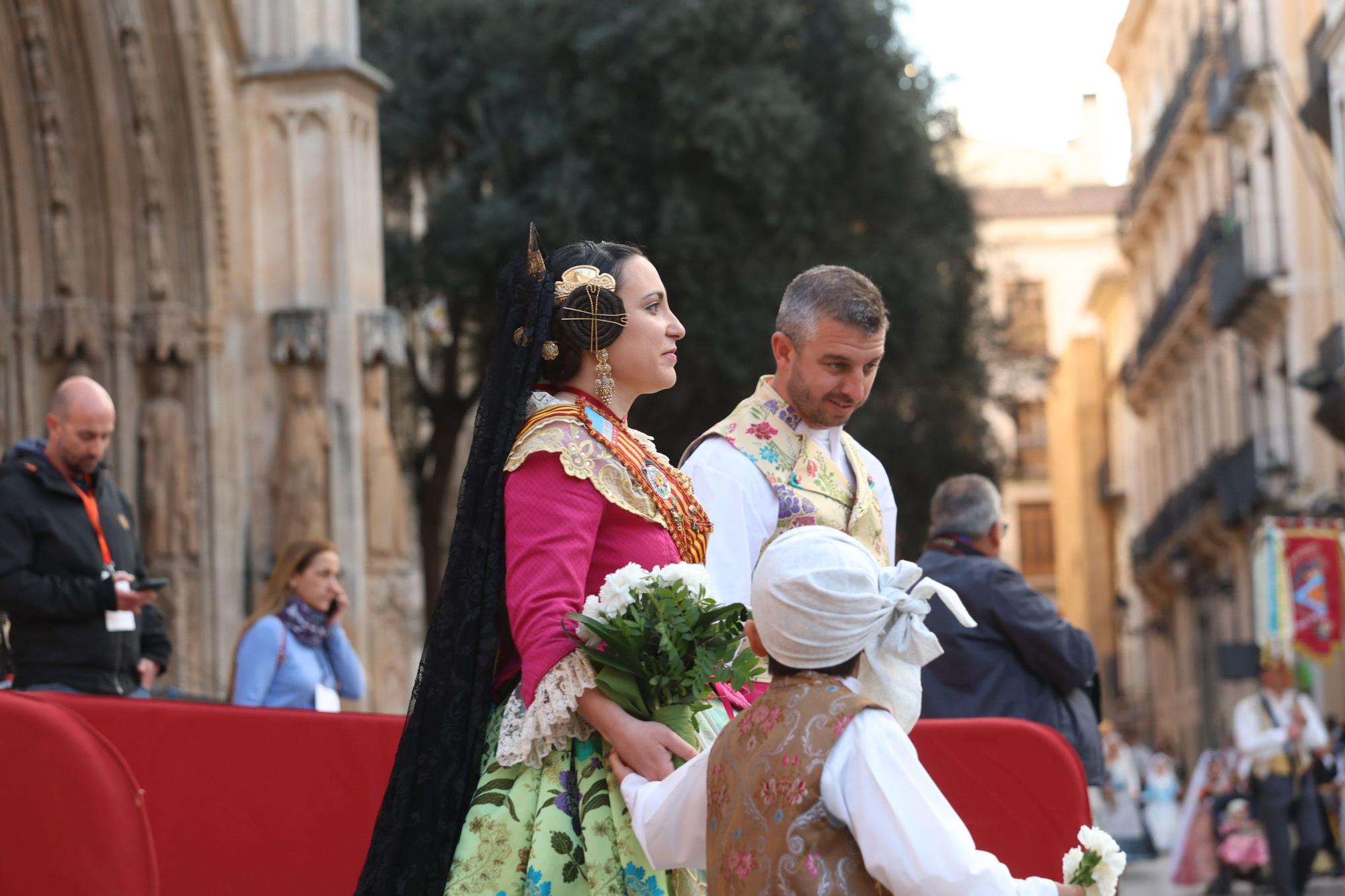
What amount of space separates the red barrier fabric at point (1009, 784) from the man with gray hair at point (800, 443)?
669 mm

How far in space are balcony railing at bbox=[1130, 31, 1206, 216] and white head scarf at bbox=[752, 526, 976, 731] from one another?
1485 inches

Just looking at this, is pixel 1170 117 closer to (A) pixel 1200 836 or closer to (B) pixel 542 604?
(A) pixel 1200 836

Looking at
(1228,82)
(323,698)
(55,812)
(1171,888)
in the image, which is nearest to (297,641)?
(323,698)

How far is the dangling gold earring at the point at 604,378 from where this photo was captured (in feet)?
13.9

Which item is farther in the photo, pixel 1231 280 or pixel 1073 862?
pixel 1231 280

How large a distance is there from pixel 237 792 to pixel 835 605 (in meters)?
2.37

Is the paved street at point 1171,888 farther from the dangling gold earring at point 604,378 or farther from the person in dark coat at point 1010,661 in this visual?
the dangling gold earring at point 604,378

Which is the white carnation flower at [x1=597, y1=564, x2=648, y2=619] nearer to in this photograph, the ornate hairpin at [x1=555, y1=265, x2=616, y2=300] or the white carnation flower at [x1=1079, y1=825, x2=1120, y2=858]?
the ornate hairpin at [x1=555, y1=265, x2=616, y2=300]

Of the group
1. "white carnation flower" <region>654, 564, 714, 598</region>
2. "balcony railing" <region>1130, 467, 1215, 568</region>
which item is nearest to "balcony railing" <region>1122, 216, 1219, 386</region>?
"balcony railing" <region>1130, 467, 1215, 568</region>

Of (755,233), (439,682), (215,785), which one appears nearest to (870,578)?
(439,682)

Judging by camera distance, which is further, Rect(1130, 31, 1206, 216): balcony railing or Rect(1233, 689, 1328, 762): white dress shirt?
Rect(1130, 31, 1206, 216): balcony railing

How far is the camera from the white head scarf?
3.49 meters

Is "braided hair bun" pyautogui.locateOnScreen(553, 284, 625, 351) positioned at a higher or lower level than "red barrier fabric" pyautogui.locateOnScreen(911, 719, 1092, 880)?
higher

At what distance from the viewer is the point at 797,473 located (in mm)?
5203
